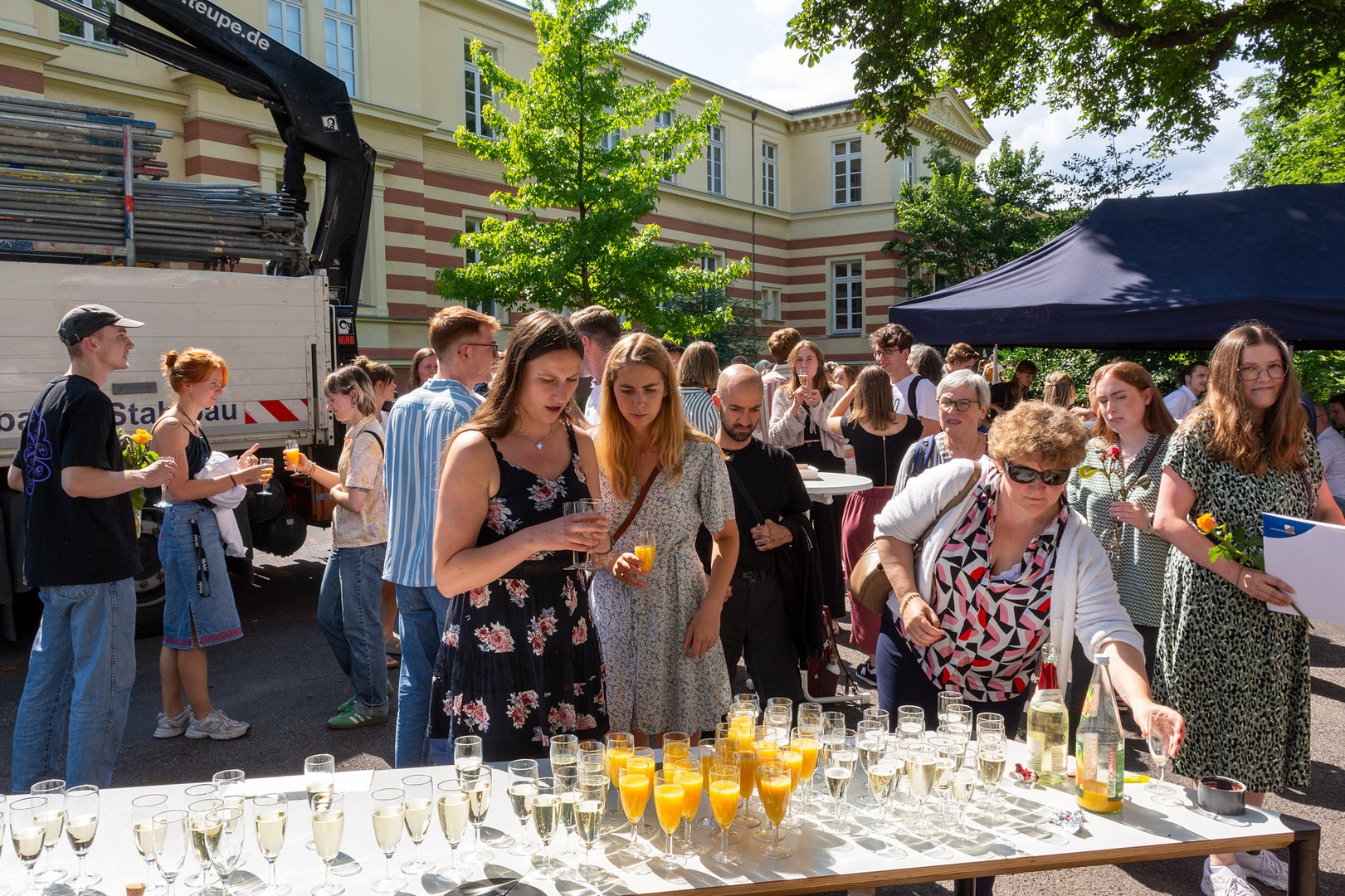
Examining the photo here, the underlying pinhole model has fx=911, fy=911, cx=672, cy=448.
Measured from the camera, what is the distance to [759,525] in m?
3.94

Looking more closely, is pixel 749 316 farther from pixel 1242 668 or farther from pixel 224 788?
pixel 224 788

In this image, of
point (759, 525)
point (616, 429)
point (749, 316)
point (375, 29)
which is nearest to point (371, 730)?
point (759, 525)

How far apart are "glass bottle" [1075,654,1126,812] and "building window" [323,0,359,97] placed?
1710 centimetres

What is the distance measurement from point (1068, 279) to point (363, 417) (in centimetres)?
516

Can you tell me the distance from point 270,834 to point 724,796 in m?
0.85

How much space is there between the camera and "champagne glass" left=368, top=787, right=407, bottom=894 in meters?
1.70

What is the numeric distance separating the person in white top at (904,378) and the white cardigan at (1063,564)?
11.4 feet

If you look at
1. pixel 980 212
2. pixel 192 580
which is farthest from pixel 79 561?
pixel 980 212

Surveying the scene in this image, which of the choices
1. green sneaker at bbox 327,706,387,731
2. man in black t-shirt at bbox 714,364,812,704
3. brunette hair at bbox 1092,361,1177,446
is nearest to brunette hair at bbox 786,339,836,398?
brunette hair at bbox 1092,361,1177,446

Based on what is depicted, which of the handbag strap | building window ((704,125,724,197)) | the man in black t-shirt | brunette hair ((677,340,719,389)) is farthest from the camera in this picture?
building window ((704,125,724,197))

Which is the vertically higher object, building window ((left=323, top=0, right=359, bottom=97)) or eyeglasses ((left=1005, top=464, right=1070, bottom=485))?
building window ((left=323, top=0, right=359, bottom=97))

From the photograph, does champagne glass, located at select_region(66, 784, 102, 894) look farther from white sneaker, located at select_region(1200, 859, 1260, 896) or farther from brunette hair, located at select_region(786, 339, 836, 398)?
brunette hair, located at select_region(786, 339, 836, 398)

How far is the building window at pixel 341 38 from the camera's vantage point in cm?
1612

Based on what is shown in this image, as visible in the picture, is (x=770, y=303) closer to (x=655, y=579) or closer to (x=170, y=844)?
(x=655, y=579)
